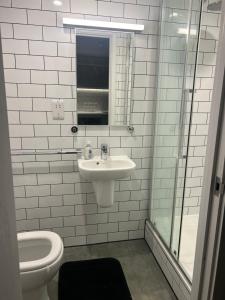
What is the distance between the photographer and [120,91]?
6.78 ft

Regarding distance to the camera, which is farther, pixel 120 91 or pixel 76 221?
pixel 76 221

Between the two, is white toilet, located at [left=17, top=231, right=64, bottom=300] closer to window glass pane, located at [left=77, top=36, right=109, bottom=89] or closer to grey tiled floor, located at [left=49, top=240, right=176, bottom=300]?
grey tiled floor, located at [left=49, top=240, right=176, bottom=300]

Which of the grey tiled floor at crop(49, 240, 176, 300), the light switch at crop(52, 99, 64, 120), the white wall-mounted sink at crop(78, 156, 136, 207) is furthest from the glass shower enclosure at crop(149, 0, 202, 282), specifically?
the light switch at crop(52, 99, 64, 120)

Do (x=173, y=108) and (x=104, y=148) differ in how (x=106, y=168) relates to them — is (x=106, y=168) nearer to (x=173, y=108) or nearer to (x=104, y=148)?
(x=104, y=148)

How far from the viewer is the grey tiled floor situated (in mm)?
1769

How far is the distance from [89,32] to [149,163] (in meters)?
1.26

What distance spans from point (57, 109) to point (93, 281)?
1398 millimetres

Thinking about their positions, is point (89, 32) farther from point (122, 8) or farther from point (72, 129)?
point (72, 129)

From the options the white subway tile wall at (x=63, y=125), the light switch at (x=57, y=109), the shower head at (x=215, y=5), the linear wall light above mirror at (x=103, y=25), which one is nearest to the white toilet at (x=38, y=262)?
the white subway tile wall at (x=63, y=125)

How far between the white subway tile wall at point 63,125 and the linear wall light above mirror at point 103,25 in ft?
0.19

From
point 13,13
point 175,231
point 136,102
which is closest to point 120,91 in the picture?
point 136,102

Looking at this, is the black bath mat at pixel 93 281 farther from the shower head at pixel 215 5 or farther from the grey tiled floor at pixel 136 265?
the shower head at pixel 215 5

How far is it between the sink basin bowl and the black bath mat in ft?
2.57

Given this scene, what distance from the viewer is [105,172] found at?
1.82 metres
